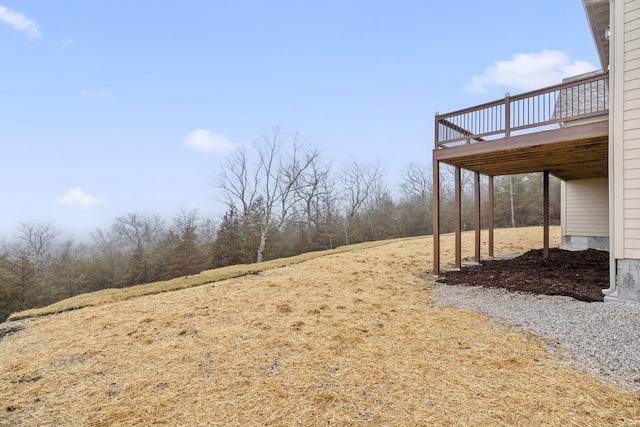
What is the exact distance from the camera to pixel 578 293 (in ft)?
15.9

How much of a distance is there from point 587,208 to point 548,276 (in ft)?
18.3

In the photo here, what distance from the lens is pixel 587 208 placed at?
9703 mm

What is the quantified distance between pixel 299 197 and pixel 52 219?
24.2 m

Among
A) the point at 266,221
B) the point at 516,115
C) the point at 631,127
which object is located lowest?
the point at 266,221

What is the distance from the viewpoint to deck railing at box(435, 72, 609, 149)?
4.99 meters

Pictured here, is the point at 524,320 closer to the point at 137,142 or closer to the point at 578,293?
the point at 578,293

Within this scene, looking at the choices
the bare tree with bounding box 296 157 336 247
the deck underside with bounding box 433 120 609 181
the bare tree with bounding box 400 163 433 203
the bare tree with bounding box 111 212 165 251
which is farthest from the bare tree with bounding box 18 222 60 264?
the bare tree with bounding box 400 163 433 203

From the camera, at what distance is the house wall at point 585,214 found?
367 inches

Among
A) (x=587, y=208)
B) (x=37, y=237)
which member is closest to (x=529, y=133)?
(x=587, y=208)

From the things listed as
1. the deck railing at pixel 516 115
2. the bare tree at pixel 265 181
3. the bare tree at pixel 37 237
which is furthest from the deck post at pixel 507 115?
the bare tree at pixel 37 237

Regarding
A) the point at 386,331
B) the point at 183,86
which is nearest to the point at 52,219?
the point at 183,86

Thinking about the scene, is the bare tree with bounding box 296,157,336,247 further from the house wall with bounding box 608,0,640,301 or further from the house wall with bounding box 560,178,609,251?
the house wall with bounding box 608,0,640,301

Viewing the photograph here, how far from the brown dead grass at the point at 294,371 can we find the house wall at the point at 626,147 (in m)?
2.46

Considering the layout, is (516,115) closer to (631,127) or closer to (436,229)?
(631,127)
